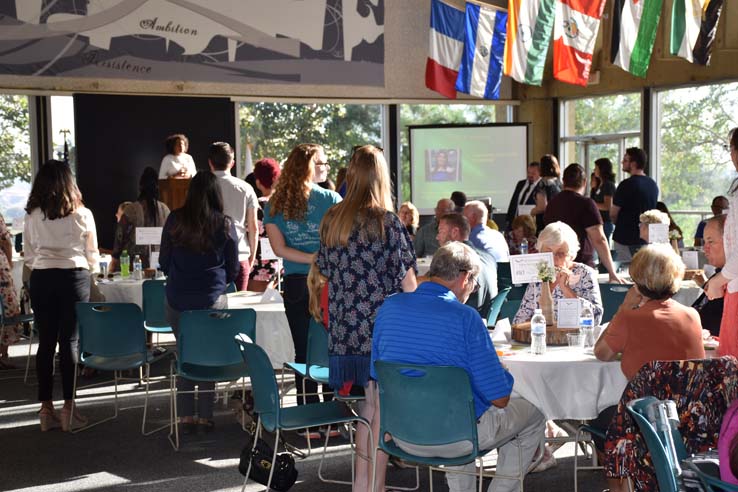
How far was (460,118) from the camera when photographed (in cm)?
1431

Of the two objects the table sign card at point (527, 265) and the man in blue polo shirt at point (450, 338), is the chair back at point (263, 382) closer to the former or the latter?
the man in blue polo shirt at point (450, 338)

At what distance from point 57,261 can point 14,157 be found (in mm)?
7010

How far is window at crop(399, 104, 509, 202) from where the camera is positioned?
46.0 feet

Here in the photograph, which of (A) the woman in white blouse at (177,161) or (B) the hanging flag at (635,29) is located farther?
(B) the hanging flag at (635,29)

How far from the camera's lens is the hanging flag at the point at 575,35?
10555 mm

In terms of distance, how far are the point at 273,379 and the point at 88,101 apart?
876cm

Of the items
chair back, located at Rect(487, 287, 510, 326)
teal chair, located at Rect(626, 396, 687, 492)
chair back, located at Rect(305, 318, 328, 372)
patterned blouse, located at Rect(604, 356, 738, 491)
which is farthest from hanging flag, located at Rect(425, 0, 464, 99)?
teal chair, located at Rect(626, 396, 687, 492)

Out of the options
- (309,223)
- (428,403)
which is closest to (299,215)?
(309,223)

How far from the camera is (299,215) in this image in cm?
509

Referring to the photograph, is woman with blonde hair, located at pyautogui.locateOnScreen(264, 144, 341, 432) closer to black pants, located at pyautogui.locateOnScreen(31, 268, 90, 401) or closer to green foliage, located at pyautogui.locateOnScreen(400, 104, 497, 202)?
black pants, located at pyautogui.locateOnScreen(31, 268, 90, 401)

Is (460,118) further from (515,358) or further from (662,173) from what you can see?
(515,358)

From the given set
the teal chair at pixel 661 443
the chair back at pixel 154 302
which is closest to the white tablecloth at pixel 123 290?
the chair back at pixel 154 302

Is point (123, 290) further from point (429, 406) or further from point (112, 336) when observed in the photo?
point (429, 406)

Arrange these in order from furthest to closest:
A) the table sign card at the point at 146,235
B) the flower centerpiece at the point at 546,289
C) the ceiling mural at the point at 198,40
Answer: the ceiling mural at the point at 198,40, the table sign card at the point at 146,235, the flower centerpiece at the point at 546,289
